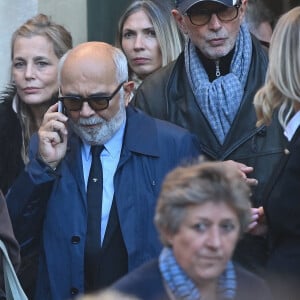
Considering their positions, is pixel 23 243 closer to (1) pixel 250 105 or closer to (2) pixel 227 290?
(1) pixel 250 105

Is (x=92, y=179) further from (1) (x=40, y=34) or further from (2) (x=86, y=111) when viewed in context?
(1) (x=40, y=34)

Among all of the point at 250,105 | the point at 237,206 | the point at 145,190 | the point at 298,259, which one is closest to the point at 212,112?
the point at 250,105

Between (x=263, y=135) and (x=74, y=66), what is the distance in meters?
0.95

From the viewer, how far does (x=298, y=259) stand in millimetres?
5453

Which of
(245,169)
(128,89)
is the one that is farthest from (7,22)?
(245,169)

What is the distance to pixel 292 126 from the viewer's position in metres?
5.59

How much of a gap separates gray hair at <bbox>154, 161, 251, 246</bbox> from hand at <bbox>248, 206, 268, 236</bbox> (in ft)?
3.33

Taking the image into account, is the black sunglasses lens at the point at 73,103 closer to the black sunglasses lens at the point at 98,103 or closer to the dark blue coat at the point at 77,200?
the black sunglasses lens at the point at 98,103

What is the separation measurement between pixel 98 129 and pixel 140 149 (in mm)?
215

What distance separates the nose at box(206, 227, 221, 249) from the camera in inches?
178

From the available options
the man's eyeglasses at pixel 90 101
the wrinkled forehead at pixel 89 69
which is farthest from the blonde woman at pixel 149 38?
the man's eyeglasses at pixel 90 101

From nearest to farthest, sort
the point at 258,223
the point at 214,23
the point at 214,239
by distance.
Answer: the point at 214,239, the point at 258,223, the point at 214,23

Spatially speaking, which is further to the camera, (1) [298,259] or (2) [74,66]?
(2) [74,66]

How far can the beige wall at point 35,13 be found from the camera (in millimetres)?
8625
